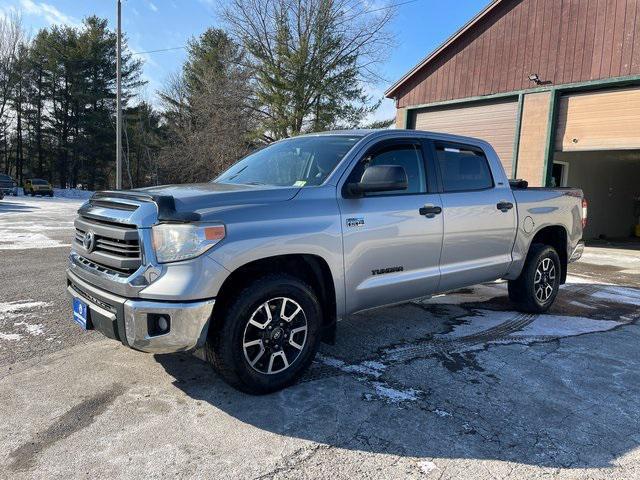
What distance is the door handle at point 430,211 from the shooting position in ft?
14.0

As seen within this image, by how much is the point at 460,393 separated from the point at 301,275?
1.44 m

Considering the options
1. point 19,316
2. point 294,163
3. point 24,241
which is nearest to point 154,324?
point 294,163

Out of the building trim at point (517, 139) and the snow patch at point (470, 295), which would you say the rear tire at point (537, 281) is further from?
the building trim at point (517, 139)

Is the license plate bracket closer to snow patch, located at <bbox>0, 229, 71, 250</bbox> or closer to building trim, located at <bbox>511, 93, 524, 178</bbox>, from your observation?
snow patch, located at <bbox>0, 229, 71, 250</bbox>

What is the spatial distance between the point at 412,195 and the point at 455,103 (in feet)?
40.4

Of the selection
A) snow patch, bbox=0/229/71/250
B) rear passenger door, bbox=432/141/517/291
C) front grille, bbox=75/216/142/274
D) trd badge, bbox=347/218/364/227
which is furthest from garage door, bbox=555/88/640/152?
snow patch, bbox=0/229/71/250

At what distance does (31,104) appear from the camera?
4694 cm

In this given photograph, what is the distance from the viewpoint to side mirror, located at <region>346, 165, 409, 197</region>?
144 inches

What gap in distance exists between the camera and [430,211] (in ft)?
14.2

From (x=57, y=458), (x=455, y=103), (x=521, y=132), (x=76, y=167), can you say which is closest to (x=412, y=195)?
(x=57, y=458)

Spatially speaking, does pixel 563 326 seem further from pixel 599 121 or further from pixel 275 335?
pixel 599 121

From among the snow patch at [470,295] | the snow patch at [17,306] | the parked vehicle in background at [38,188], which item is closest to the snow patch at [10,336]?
the snow patch at [17,306]

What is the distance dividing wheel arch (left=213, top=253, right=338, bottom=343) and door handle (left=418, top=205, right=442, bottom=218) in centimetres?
112

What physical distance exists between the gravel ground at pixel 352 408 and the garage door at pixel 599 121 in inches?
336
